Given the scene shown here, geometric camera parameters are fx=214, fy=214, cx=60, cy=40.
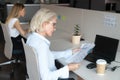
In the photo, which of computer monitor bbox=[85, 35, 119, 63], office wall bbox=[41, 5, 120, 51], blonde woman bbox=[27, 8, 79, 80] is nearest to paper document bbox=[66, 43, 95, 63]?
computer monitor bbox=[85, 35, 119, 63]

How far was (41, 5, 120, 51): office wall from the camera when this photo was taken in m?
2.46

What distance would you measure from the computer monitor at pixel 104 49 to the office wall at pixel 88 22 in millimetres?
286

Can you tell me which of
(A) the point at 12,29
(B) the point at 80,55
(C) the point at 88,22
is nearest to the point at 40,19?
(B) the point at 80,55

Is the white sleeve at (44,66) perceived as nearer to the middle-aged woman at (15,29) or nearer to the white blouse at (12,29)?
the middle-aged woman at (15,29)

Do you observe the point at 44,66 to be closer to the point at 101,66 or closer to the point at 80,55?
the point at 101,66

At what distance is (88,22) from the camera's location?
9.53 feet

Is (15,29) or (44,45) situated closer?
(44,45)

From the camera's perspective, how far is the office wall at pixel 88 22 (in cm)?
246

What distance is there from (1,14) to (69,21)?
267cm

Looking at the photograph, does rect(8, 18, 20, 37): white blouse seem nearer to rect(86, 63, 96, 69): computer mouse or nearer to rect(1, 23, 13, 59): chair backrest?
rect(1, 23, 13, 59): chair backrest

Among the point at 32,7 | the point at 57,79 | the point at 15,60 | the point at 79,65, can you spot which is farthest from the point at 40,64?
the point at 32,7

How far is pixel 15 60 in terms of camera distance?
372 centimetres

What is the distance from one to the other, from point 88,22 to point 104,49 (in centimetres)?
84

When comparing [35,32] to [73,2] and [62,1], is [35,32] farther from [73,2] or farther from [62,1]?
[62,1]
